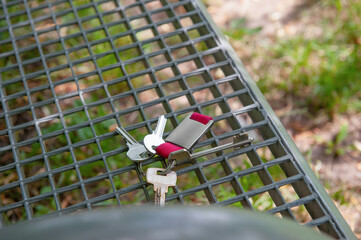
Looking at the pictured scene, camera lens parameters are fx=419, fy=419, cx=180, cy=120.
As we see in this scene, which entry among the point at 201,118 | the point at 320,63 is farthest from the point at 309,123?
the point at 201,118

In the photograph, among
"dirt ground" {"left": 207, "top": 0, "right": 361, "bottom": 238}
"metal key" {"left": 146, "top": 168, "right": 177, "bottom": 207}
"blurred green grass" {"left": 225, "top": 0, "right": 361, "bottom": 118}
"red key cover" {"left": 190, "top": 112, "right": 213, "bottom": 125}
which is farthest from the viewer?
"blurred green grass" {"left": 225, "top": 0, "right": 361, "bottom": 118}

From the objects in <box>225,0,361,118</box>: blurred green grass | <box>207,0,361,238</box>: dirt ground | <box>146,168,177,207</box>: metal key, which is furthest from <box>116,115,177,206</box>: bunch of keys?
<box>225,0,361,118</box>: blurred green grass

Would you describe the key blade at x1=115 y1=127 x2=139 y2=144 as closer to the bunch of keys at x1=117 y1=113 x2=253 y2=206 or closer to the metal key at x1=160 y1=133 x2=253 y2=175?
the bunch of keys at x1=117 y1=113 x2=253 y2=206

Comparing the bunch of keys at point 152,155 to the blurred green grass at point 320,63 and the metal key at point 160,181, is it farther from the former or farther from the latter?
the blurred green grass at point 320,63

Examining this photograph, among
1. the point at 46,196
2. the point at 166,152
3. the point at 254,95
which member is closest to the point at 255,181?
the point at 254,95

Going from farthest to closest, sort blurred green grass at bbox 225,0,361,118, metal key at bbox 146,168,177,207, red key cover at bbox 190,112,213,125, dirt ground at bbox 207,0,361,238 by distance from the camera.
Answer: blurred green grass at bbox 225,0,361,118, dirt ground at bbox 207,0,361,238, red key cover at bbox 190,112,213,125, metal key at bbox 146,168,177,207

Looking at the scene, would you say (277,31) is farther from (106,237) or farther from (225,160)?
(106,237)
